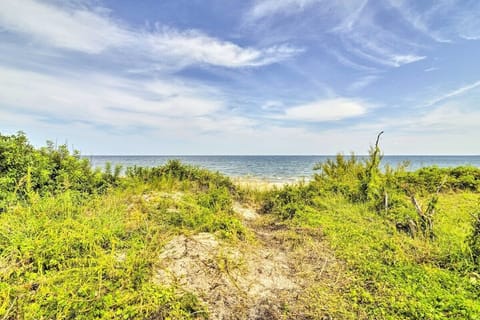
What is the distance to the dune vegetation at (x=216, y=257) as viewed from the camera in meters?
2.90

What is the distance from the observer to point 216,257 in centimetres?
399

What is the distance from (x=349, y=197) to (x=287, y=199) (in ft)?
5.61

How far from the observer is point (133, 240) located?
13.9ft

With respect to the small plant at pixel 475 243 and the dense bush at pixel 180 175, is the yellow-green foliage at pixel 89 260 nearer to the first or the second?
the dense bush at pixel 180 175

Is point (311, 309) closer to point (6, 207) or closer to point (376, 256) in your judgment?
point (376, 256)

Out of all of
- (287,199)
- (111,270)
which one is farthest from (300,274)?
(287,199)

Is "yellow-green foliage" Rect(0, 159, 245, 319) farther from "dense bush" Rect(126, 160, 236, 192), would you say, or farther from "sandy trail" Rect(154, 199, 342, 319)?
"dense bush" Rect(126, 160, 236, 192)

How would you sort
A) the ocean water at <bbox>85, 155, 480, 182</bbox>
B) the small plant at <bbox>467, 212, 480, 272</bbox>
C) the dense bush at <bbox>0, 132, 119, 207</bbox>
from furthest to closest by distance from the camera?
the ocean water at <bbox>85, 155, 480, 182</bbox> < the dense bush at <bbox>0, 132, 119, 207</bbox> < the small plant at <bbox>467, 212, 480, 272</bbox>

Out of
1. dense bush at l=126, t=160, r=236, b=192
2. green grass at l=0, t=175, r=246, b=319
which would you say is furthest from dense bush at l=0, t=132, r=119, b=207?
dense bush at l=126, t=160, r=236, b=192

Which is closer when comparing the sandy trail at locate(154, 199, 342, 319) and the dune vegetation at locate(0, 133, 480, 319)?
the dune vegetation at locate(0, 133, 480, 319)

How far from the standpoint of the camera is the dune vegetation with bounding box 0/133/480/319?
2896 millimetres

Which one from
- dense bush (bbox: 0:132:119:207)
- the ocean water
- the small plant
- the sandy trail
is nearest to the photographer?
the sandy trail

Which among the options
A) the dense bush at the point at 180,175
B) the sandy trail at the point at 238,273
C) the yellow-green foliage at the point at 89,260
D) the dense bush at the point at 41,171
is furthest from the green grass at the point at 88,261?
the dense bush at the point at 180,175

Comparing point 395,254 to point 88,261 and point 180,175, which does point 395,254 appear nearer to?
point 88,261
